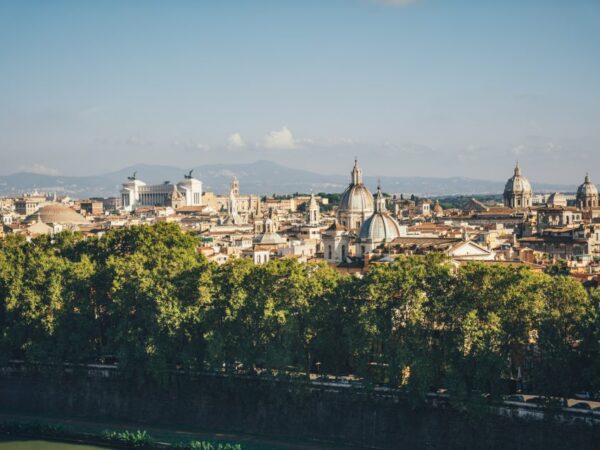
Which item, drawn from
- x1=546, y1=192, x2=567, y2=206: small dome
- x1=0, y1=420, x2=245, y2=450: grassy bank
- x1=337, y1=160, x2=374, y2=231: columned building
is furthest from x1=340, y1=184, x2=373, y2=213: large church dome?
x1=546, y1=192, x2=567, y2=206: small dome

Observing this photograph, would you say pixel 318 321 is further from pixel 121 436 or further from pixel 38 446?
pixel 38 446

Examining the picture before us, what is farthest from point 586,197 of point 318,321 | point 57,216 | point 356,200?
point 318,321

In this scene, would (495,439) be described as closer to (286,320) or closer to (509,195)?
(286,320)

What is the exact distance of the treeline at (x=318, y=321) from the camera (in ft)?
115

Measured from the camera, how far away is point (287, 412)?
128ft

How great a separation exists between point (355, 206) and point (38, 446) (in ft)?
195

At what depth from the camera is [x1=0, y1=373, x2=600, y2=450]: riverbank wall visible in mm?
34375

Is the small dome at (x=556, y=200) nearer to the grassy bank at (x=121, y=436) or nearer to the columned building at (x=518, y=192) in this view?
the columned building at (x=518, y=192)

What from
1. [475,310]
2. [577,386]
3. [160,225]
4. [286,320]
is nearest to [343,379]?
[286,320]

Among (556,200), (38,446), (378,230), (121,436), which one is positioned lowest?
(38,446)

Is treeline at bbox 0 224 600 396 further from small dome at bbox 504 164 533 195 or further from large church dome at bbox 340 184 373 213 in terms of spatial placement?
small dome at bbox 504 164 533 195

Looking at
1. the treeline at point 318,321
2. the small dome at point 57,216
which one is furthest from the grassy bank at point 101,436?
the small dome at point 57,216

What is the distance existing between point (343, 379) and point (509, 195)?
115249mm

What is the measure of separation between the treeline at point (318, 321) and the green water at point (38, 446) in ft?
14.6
